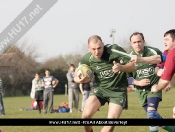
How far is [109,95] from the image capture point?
27.7ft

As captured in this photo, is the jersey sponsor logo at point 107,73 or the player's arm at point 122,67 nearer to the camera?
the player's arm at point 122,67

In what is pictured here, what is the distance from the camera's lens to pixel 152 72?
30.1 ft

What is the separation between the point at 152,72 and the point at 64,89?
55326mm

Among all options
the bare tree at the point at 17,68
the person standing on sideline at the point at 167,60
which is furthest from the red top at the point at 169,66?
the bare tree at the point at 17,68

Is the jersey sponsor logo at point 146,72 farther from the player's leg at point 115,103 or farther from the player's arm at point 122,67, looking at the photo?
the player's arm at point 122,67

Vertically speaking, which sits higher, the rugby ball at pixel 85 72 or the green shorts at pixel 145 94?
the rugby ball at pixel 85 72

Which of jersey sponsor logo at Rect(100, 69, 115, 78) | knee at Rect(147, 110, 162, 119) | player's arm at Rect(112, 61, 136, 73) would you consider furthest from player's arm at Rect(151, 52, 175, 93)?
knee at Rect(147, 110, 162, 119)

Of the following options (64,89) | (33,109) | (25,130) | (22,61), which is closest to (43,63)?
(22,61)

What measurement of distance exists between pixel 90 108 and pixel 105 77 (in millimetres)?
762

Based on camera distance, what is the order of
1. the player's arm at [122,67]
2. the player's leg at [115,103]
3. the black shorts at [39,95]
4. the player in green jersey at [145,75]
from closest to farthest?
the player's arm at [122,67] → the player's leg at [115,103] → the player in green jersey at [145,75] → the black shorts at [39,95]

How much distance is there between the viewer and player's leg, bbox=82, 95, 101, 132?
812 centimetres

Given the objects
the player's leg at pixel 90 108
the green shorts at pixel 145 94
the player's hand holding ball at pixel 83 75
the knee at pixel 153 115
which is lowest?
the knee at pixel 153 115

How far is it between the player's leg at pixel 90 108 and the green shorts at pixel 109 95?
0.32ft

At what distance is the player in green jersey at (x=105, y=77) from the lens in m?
8.14
